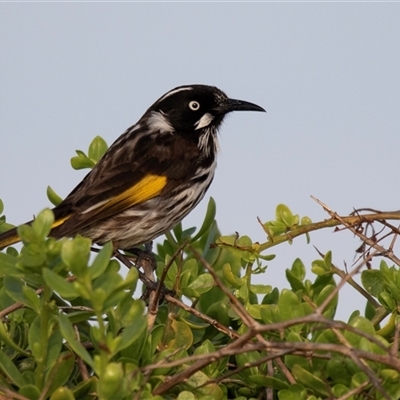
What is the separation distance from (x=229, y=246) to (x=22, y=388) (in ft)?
4.42

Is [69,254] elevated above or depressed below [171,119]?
below

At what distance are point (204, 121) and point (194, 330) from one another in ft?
12.3

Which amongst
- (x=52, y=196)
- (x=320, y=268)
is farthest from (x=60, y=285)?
(x=52, y=196)

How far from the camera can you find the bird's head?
7.14 metres

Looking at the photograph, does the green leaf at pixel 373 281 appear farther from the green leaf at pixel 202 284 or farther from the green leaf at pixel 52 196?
the green leaf at pixel 52 196

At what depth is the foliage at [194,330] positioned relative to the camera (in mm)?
2543

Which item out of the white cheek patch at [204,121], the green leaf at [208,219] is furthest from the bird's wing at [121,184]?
the green leaf at [208,219]

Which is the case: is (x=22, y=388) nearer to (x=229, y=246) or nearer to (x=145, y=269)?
(x=229, y=246)

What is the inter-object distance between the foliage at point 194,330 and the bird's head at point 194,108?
10.4ft

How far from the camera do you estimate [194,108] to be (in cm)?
722

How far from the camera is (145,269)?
4.90 metres

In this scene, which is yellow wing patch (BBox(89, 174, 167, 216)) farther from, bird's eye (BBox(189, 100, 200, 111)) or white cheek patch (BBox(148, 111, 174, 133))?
bird's eye (BBox(189, 100, 200, 111))

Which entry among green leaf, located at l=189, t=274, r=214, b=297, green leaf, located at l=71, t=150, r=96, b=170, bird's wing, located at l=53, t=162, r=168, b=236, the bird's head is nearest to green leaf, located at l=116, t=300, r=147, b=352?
green leaf, located at l=189, t=274, r=214, b=297

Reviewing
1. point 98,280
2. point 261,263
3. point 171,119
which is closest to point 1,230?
point 261,263
